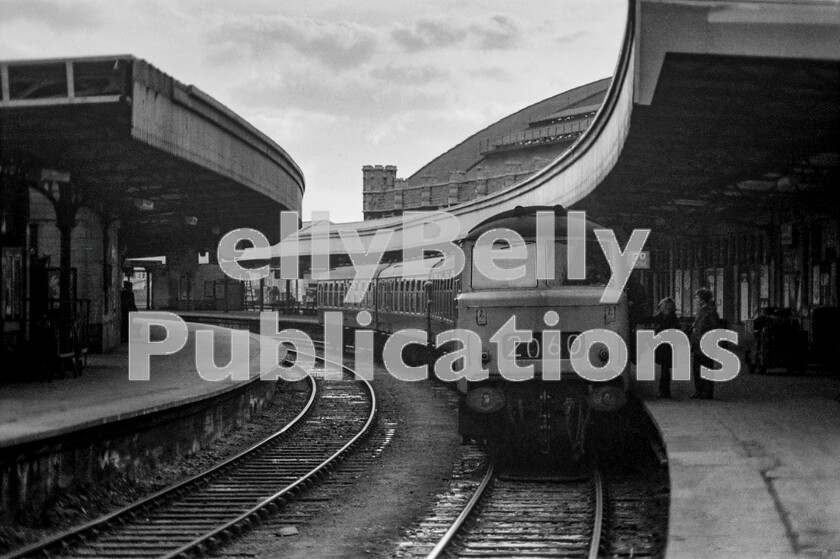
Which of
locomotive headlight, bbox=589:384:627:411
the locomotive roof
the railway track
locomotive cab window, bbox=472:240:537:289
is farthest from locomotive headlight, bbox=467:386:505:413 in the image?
the railway track

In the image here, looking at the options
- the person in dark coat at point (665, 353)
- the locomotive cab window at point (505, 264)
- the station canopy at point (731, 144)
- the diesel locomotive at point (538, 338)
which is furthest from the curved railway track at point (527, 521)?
the station canopy at point (731, 144)

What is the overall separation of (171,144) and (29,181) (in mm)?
2297

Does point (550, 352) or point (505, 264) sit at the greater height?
point (505, 264)

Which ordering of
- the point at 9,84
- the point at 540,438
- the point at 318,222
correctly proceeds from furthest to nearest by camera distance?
the point at 318,222 → the point at 9,84 → the point at 540,438

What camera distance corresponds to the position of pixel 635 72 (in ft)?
37.9

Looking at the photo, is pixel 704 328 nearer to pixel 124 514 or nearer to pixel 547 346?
pixel 547 346

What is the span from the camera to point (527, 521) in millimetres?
10227

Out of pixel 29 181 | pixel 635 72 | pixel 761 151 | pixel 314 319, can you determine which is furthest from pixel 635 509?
pixel 314 319

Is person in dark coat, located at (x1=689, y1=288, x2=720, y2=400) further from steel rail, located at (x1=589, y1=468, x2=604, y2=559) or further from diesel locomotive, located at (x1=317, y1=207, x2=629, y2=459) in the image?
steel rail, located at (x1=589, y1=468, x2=604, y2=559)

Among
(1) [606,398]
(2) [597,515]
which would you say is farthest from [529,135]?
(2) [597,515]

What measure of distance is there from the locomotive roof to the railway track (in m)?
3.45

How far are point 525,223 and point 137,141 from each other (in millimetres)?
5824

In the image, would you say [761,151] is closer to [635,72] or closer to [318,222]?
[635,72]

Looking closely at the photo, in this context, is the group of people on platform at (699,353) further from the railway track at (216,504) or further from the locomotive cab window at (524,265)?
the railway track at (216,504)
